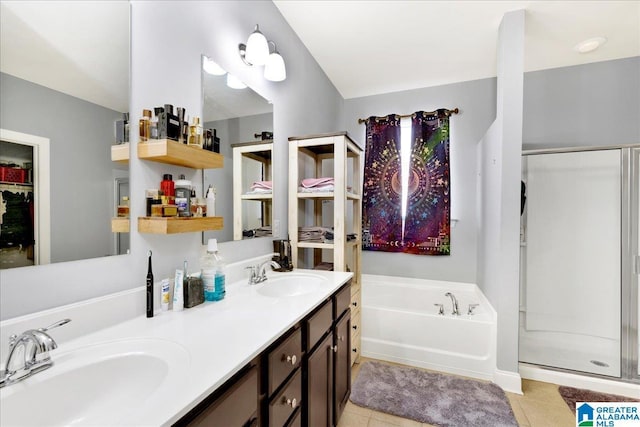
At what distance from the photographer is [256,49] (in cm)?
160

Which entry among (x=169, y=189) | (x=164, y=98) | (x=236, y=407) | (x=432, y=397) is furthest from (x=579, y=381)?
(x=164, y=98)

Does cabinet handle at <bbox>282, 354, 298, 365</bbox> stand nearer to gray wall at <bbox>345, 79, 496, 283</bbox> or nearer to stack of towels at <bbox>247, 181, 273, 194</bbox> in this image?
stack of towels at <bbox>247, 181, 273, 194</bbox>

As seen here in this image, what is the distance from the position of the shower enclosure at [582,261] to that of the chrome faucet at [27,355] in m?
2.97

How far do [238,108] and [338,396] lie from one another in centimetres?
168

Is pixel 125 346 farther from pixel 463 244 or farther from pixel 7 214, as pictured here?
pixel 463 244

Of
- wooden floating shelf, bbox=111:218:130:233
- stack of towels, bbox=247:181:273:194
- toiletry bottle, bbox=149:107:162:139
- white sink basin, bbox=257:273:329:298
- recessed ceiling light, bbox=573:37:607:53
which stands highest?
recessed ceiling light, bbox=573:37:607:53

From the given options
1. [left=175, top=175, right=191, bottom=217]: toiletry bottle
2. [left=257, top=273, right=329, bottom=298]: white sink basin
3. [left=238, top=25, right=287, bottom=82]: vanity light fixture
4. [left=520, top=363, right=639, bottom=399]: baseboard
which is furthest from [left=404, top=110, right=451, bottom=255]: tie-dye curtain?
[left=175, top=175, right=191, bottom=217]: toiletry bottle

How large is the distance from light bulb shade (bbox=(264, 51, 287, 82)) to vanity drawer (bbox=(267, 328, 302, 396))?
154 centimetres

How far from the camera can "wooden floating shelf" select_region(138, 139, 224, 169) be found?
38.4 inches

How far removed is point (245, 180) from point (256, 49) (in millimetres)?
747

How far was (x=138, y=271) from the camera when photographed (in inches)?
40.3

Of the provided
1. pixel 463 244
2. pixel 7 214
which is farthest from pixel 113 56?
pixel 463 244

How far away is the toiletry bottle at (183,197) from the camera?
1.07 m

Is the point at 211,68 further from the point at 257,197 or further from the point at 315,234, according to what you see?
the point at 315,234
